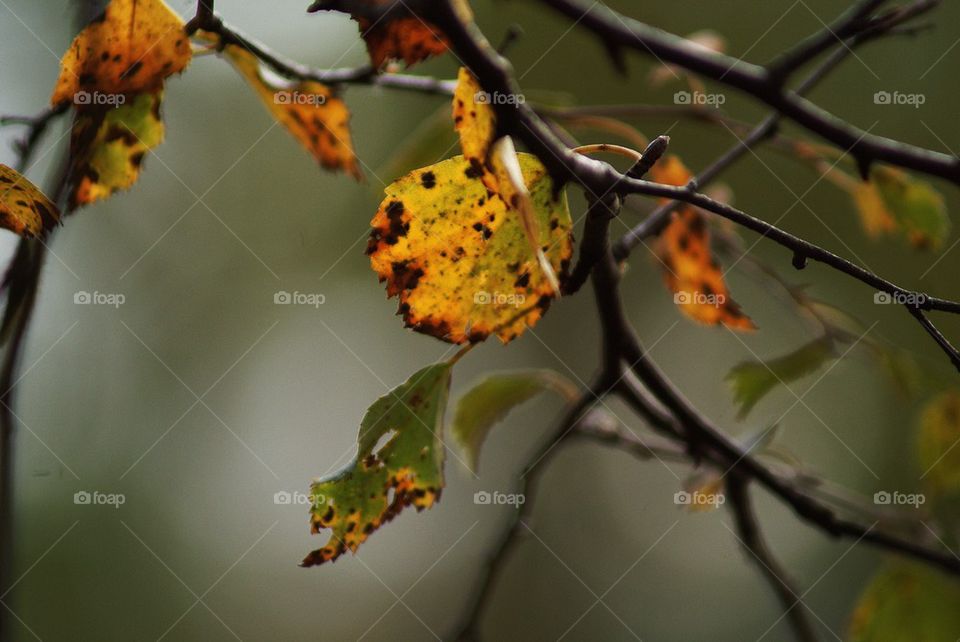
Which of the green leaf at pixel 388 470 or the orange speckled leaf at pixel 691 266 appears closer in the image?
the green leaf at pixel 388 470

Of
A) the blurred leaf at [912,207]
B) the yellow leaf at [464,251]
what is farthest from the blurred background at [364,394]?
the yellow leaf at [464,251]

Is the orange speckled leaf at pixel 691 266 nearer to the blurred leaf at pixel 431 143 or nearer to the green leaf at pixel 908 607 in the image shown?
the blurred leaf at pixel 431 143

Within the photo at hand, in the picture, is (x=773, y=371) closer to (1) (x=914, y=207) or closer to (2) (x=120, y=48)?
(1) (x=914, y=207)

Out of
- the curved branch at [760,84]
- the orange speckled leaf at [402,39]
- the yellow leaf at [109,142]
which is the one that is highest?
the yellow leaf at [109,142]

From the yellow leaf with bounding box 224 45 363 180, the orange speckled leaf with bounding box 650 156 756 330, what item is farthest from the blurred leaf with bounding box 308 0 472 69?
the orange speckled leaf with bounding box 650 156 756 330

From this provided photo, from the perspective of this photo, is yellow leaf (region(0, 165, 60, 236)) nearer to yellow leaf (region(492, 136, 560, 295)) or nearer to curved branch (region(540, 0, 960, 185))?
yellow leaf (region(492, 136, 560, 295))

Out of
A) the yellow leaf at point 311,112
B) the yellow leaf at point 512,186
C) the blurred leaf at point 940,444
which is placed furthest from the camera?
the blurred leaf at point 940,444

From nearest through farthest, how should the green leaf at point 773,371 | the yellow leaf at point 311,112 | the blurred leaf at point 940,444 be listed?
the yellow leaf at point 311,112 → the green leaf at point 773,371 → the blurred leaf at point 940,444

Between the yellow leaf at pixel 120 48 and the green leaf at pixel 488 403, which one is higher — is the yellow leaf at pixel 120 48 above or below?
above
